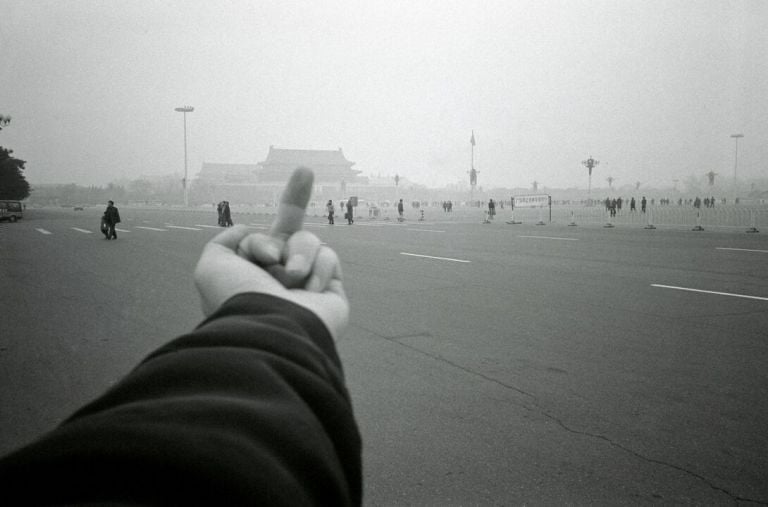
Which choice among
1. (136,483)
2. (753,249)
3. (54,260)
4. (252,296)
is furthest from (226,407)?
(753,249)

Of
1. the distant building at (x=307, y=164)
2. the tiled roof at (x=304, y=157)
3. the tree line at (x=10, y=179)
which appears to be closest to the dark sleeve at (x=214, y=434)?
the tree line at (x=10, y=179)

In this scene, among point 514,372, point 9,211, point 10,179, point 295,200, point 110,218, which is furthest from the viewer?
point 10,179

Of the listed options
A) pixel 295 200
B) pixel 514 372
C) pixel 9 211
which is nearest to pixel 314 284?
pixel 295 200

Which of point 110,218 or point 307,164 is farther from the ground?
point 307,164

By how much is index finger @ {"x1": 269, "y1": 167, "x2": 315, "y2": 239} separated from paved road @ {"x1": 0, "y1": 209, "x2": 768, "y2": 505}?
4.72ft

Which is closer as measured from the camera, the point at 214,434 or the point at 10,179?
the point at 214,434

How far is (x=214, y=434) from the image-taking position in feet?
2.23

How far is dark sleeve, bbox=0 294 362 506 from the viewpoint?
23.4 inches

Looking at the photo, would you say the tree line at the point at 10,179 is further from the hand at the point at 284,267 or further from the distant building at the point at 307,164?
the hand at the point at 284,267

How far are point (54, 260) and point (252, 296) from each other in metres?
13.3

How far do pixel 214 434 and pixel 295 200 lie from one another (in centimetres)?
96

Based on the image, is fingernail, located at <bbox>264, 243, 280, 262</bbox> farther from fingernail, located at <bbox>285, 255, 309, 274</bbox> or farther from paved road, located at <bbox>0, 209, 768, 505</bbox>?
paved road, located at <bbox>0, 209, 768, 505</bbox>

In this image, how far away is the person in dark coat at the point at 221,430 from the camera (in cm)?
59

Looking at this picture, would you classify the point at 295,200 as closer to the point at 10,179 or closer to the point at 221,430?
the point at 221,430
